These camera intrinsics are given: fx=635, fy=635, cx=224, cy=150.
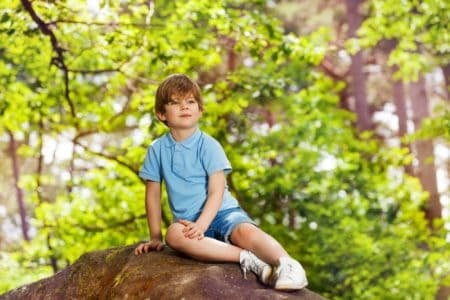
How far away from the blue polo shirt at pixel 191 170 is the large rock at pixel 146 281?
28 cm

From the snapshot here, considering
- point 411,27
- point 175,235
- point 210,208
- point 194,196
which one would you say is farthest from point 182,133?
point 411,27

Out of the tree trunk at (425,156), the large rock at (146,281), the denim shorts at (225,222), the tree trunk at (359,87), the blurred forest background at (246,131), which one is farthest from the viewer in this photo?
the tree trunk at (359,87)

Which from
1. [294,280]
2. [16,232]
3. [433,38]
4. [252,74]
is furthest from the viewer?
[16,232]

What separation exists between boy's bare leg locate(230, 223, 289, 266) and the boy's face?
2.01 ft

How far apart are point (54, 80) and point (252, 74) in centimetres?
254

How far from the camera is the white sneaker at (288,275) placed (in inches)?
114

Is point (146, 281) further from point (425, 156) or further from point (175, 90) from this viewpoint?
point (425, 156)

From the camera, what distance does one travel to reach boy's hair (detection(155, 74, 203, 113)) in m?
3.31

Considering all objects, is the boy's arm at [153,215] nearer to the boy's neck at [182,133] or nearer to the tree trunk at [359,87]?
the boy's neck at [182,133]

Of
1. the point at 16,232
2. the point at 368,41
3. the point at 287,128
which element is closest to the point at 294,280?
the point at 287,128

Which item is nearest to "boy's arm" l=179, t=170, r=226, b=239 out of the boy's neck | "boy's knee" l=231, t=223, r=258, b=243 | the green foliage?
"boy's knee" l=231, t=223, r=258, b=243

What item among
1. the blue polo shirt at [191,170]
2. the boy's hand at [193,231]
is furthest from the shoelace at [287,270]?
the blue polo shirt at [191,170]

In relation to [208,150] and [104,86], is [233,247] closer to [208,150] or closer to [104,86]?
[208,150]

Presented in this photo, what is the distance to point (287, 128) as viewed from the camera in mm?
7605
